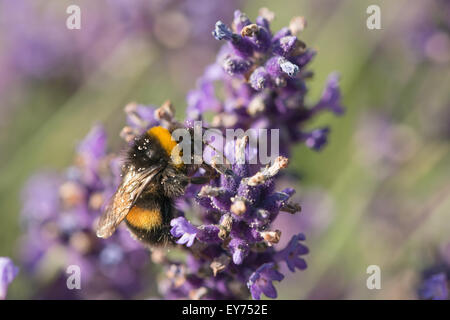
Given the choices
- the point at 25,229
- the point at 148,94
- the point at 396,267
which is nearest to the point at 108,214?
the point at 25,229

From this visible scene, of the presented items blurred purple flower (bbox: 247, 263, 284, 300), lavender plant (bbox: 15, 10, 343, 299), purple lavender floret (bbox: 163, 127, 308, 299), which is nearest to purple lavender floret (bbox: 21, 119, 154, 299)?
lavender plant (bbox: 15, 10, 343, 299)

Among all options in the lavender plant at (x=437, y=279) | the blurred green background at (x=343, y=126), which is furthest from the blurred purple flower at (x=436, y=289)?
the blurred green background at (x=343, y=126)

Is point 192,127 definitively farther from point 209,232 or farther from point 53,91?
point 53,91

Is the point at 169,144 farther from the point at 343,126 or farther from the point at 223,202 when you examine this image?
the point at 343,126

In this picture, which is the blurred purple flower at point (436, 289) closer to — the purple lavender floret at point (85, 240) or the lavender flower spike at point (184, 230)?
the lavender flower spike at point (184, 230)

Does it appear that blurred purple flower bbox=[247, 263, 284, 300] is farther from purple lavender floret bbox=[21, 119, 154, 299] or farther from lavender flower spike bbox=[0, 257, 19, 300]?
lavender flower spike bbox=[0, 257, 19, 300]

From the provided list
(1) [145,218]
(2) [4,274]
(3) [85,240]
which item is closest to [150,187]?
(1) [145,218]
